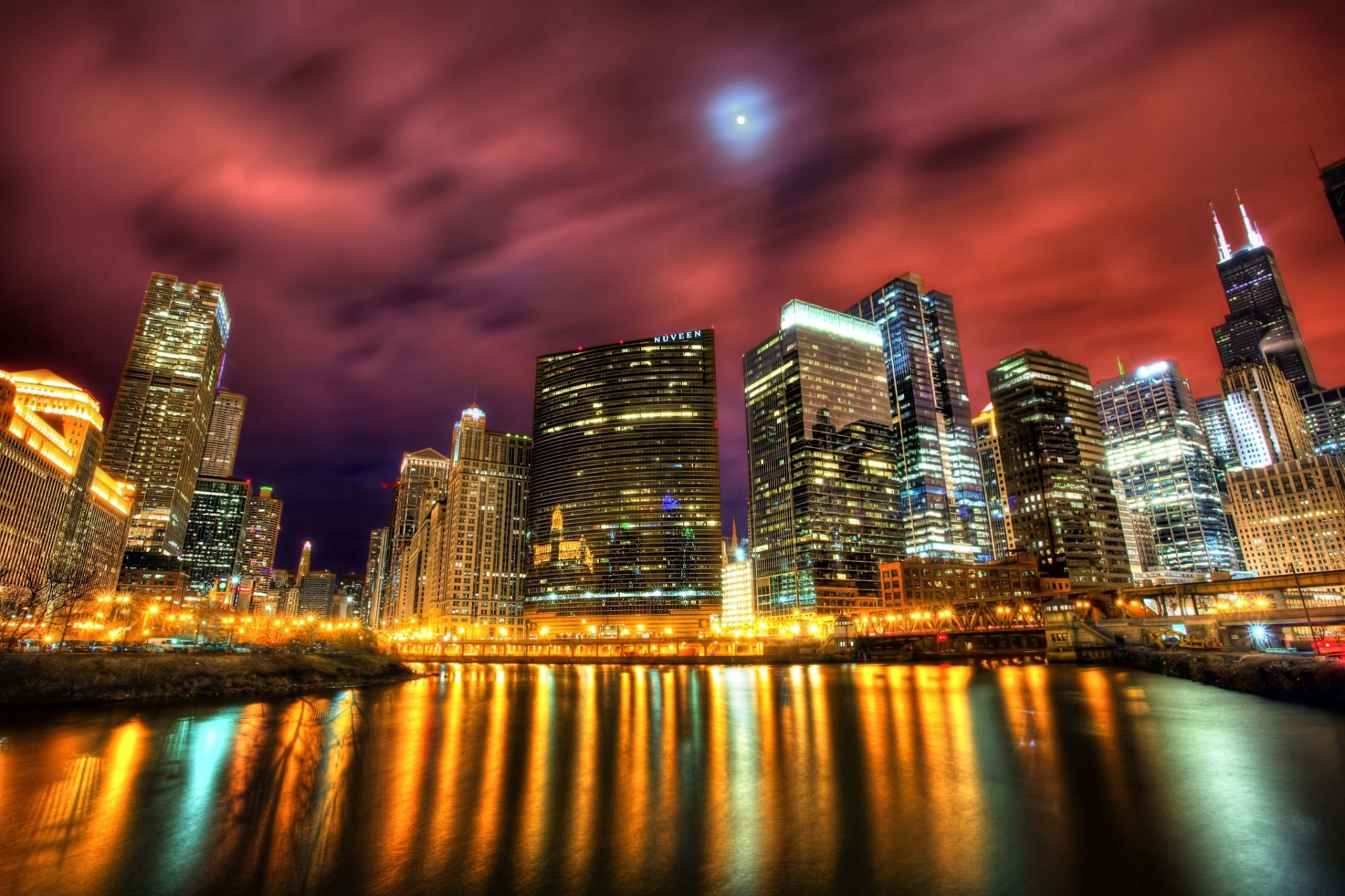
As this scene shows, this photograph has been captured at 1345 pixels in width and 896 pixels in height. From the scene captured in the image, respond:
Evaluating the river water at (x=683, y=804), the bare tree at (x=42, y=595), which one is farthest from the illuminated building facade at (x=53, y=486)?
the river water at (x=683, y=804)

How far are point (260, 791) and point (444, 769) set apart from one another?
8052 mm

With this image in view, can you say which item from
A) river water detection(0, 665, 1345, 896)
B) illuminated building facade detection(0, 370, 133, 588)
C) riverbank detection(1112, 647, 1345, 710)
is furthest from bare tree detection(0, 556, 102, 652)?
riverbank detection(1112, 647, 1345, 710)

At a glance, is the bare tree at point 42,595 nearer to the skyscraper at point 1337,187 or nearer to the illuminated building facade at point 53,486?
the illuminated building facade at point 53,486

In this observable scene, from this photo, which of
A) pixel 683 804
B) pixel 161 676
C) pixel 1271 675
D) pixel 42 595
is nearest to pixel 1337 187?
pixel 1271 675

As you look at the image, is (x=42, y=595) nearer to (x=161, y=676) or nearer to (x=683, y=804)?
A: (x=161, y=676)

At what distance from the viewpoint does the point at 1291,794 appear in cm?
2434

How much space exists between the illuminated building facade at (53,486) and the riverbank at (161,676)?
37.1 metres

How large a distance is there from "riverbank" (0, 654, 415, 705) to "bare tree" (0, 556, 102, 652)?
48.5 ft

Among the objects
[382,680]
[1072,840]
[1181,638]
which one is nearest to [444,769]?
[1072,840]

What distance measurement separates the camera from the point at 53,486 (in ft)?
436

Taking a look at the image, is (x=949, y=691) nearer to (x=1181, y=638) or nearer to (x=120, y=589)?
(x=1181, y=638)

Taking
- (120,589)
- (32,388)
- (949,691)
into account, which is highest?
(32,388)

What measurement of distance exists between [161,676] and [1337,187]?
242 meters

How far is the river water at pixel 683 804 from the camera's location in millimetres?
16703
